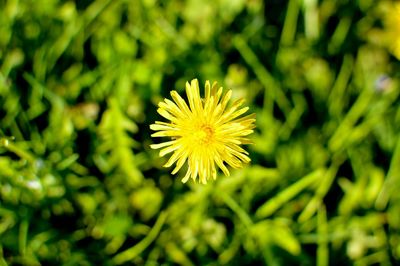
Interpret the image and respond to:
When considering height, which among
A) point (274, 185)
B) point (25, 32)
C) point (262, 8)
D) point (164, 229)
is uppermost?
point (262, 8)

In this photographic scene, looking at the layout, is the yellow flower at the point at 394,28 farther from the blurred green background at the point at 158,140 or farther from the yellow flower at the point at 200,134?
the yellow flower at the point at 200,134

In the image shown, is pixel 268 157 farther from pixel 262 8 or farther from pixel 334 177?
pixel 262 8

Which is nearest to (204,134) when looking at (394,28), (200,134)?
(200,134)

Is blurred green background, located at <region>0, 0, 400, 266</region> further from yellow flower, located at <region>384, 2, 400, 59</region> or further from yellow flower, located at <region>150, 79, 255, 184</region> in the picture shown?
yellow flower, located at <region>150, 79, 255, 184</region>

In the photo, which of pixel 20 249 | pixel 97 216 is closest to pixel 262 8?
pixel 97 216

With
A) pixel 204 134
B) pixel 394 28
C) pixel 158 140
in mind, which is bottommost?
pixel 204 134

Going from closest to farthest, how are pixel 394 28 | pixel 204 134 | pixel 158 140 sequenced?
pixel 204 134, pixel 394 28, pixel 158 140

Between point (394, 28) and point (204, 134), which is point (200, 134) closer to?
point (204, 134)

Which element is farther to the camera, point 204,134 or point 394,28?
point 394,28

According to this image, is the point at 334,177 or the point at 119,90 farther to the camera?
the point at 334,177
